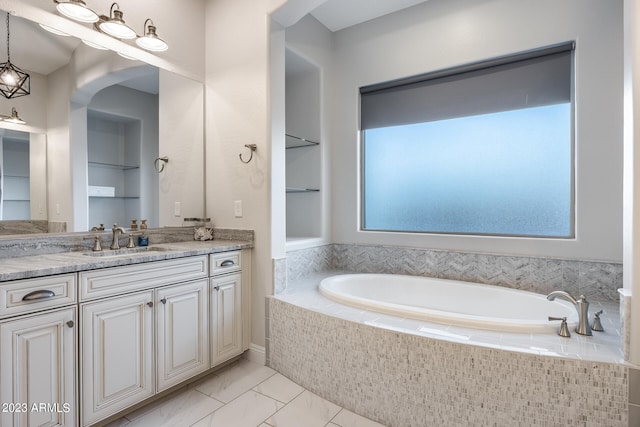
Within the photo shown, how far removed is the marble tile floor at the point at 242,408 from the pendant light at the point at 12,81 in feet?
6.07

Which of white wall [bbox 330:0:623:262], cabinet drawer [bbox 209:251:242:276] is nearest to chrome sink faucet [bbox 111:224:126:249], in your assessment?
cabinet drawer [bbox 209:251:242:276]

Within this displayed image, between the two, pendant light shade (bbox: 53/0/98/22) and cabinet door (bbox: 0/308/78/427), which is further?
pendant light shade (bbox: 53/0/98/22)

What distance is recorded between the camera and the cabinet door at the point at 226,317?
Result: 2141 mm

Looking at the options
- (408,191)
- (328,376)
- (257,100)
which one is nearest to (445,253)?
(408,191)

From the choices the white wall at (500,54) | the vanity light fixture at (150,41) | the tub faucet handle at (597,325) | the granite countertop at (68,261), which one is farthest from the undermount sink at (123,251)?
the tub faucet handle at (597,325)

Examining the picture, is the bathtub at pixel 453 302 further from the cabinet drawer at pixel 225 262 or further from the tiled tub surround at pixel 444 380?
the cabinet drawer at pixel 225 262

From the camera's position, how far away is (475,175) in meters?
2.67

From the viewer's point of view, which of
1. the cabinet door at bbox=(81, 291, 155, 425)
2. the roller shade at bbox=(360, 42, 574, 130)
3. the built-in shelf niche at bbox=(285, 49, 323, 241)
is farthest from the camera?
the built-in shelf niche at bbox=(285, 49, 323, 241)

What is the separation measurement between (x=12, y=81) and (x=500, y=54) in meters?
3.15

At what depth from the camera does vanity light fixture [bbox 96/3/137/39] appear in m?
1.92

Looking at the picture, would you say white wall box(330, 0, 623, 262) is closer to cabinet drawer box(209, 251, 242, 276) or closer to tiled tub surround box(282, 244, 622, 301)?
tiled tub surround box(282, 244, 622, 301)

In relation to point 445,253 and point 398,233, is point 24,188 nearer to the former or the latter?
point 398,233

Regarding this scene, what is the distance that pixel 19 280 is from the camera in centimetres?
Result: 131

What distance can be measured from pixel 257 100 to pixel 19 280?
1713 mm
